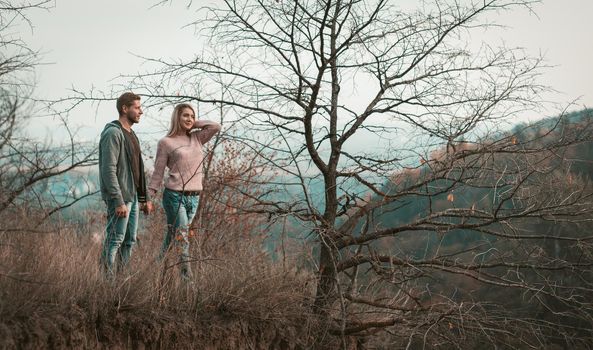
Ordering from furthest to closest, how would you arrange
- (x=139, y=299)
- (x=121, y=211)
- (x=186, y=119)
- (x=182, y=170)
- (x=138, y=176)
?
(x=186, y=119) → (x=182, y=170) → (x=138, y=176) → (x=121, y=211) → (x=139, y=299)

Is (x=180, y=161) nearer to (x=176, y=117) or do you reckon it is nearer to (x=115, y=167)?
(x=176, y=117)

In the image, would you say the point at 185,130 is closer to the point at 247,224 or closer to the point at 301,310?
the point at 301,310

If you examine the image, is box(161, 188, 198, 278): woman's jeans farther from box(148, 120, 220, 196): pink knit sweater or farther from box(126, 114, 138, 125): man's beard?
box(126, 114, 138, 125): man's beard

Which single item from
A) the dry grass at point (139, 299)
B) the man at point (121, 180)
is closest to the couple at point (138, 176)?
the man at point (121, 180)

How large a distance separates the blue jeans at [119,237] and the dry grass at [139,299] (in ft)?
0.37

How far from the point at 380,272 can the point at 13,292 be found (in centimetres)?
297

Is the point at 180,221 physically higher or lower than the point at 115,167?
lower

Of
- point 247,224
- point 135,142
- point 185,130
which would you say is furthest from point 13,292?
point 247,224

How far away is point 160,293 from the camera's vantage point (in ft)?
17.1

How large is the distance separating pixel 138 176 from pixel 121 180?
0.20m

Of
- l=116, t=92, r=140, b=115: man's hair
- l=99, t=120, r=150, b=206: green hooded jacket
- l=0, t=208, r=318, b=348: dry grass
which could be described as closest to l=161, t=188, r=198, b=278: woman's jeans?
l=0, t=208, r=318, b=348: dry grass

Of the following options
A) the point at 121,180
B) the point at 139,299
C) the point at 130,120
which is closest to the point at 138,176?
the point at 121,180

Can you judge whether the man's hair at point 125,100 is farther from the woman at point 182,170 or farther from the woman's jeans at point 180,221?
the woman's jeans at point 180,221

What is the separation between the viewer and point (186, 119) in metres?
5.94
